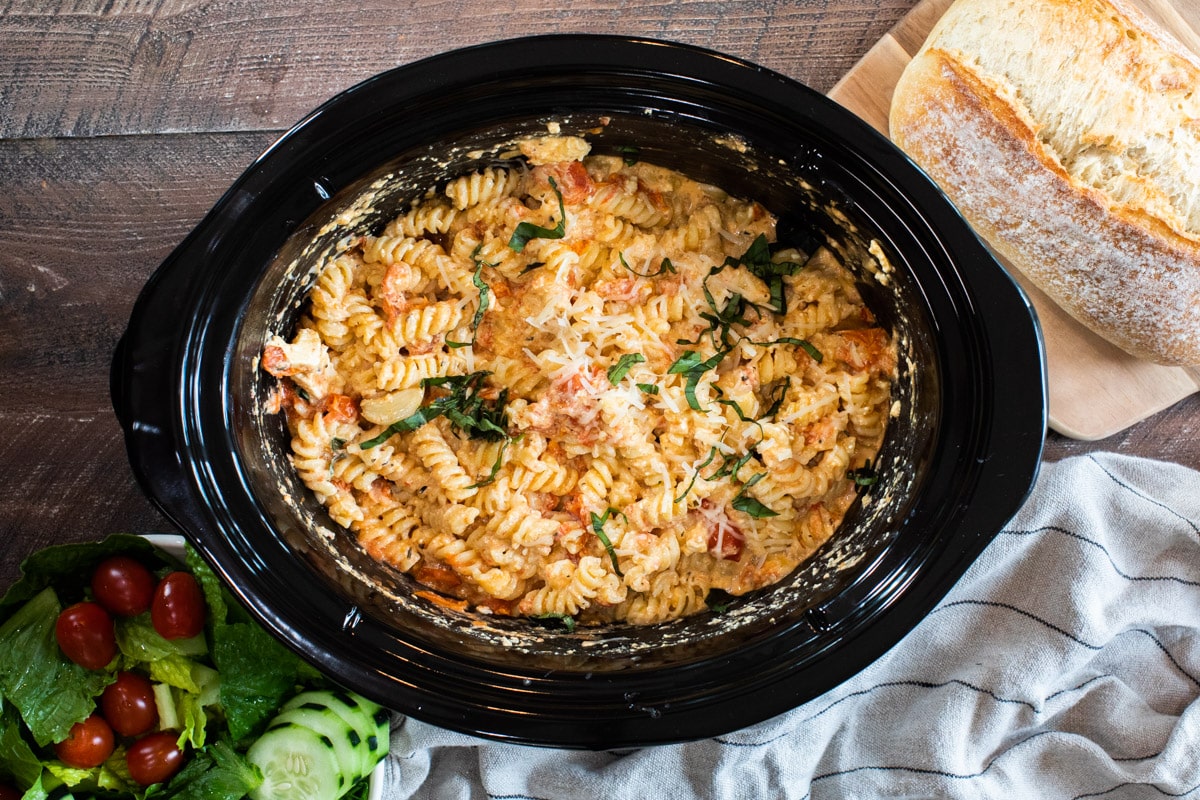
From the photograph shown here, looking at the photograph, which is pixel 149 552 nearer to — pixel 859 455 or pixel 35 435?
pixel 35 435

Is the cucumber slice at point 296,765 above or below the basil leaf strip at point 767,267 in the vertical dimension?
below

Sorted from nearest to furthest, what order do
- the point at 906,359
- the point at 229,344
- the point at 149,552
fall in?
1. the point at 229,344
2. the point at 906,359
3. the point at 149,552

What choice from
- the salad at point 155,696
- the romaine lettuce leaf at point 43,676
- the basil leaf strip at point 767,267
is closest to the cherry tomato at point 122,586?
the salad at point 155,696

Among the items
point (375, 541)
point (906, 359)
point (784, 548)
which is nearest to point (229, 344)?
point (375, 541)

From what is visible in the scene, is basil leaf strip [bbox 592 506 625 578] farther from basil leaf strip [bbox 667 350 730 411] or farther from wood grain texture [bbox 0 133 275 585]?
wood grain texture [bbox 0 133 275 585]

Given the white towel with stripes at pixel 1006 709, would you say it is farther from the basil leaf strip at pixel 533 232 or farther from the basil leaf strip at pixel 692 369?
the basil leaf strip at pixel 533 232

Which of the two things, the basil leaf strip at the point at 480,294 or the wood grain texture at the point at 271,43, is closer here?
the basil leaf strip at the point at 480,294

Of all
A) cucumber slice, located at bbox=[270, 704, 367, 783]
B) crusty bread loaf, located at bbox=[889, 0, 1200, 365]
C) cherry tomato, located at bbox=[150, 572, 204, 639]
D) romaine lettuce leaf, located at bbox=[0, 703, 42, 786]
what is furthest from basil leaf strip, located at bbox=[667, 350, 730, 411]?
romaine lettuce leaf, located at bbox=[0, 703, 42, 786]
